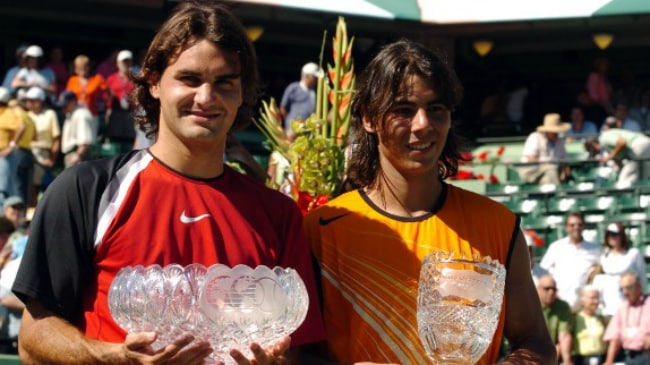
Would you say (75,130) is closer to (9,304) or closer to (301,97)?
(301,97)

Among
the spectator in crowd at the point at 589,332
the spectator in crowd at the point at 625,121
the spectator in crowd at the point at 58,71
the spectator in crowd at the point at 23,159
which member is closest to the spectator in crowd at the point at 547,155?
the spectator in crowd at the point at 625,121

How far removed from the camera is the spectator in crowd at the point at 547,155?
15227mm

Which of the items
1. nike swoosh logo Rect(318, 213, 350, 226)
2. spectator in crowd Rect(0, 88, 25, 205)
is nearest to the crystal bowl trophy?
nike swoosh logo Rect(318, 213, 350, 226)

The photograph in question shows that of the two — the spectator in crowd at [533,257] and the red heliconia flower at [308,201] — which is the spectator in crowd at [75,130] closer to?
the spectator in crowd at [533,257]

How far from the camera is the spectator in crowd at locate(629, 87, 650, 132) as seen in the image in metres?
16.8

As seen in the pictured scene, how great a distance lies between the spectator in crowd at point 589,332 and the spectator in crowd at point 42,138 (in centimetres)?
640

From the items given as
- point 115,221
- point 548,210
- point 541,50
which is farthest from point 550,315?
point 541,50

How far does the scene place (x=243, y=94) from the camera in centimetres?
375

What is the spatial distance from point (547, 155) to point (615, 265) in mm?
4188

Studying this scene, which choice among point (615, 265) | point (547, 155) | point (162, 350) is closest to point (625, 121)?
point (547, 155)

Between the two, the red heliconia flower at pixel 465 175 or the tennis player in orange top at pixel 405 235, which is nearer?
the tennis player in orange top at pixel 405 235

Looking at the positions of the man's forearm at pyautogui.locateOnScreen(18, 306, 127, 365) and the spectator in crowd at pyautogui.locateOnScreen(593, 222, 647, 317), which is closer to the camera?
the man's forearm at pyautogui.locateOnScreen(18, 306, 127, 365)

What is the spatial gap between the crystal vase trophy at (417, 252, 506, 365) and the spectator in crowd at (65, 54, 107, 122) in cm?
1157

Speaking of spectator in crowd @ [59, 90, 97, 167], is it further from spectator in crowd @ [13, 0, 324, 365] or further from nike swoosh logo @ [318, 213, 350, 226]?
spectator in crowd @ [13, 0, 324, 365]
